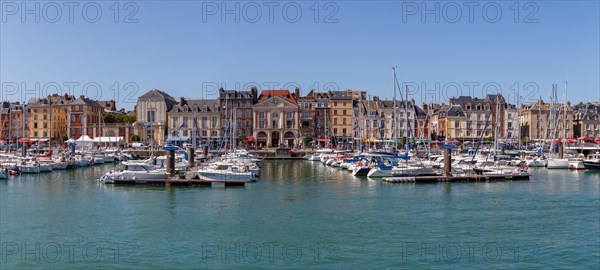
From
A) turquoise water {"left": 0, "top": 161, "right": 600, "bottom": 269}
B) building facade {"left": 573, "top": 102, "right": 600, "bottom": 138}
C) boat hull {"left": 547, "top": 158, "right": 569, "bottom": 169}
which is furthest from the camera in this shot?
building facade {"left": 573, "top": 102, "right": 600, "bottom": 138}

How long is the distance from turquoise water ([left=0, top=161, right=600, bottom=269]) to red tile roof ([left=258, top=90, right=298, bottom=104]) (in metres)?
58.7

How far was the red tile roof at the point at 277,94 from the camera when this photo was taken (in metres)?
103

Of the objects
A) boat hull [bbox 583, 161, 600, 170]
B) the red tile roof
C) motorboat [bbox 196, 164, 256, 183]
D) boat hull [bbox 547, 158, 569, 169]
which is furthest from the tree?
motorboat [bbox 196, 164, 256, 183]

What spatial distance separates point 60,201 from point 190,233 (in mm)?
14371

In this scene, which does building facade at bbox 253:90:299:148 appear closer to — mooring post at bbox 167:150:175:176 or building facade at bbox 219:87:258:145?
building facade at bbox 219:87:258:145

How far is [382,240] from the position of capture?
25.8m

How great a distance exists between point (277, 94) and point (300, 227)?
76887 mm

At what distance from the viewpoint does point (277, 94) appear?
10462 cm

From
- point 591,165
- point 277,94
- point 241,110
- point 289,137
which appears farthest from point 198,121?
point 591,165

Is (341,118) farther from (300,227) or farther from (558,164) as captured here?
(300,227)

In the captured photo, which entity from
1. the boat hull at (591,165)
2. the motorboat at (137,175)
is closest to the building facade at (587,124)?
the boat hull at (591,165)

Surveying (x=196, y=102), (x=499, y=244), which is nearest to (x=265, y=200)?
(x=499, y=244)

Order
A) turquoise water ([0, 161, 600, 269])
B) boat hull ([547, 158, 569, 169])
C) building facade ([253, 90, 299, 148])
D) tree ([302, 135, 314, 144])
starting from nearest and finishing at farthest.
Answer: turquoise water ([0, 161, 600, 269]), boat hull ([547, 158, 569, 169]), tree ([302, 135, 314, 144]), building facade ([253, 90, 299, 148])

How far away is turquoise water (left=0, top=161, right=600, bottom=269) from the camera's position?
76.2 feet
